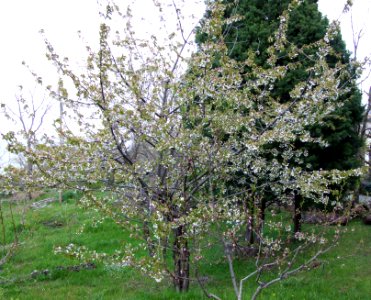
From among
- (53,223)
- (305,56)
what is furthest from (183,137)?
(53,223)

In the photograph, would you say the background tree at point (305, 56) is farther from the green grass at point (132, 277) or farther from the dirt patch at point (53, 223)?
the dirt patch at point (53, 223)

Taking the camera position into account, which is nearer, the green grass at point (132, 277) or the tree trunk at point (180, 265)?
the tree trunk at point (180, 265)

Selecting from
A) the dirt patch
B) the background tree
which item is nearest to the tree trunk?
the background tree

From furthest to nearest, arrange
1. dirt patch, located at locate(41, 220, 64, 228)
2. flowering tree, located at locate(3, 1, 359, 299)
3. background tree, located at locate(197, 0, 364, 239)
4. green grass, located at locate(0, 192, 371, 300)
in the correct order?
dirt patch, located at locate(41, 220, 64, 228), background tree, located at locate(197, 0, 364, 239), green grass, located at locate(0, 192, 371, 300), flowering tree, located at locate(3, 1, 359, 299)

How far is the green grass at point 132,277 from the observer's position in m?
5.35

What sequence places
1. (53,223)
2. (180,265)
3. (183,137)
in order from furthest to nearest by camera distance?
(53,223), (180,265), (183,137)

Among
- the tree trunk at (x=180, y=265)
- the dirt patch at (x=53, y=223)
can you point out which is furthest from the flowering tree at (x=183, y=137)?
the dirt patch at (x=53, y=223)

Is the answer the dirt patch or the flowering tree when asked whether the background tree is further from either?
the dirt patch

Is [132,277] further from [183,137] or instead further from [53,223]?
[53,223]

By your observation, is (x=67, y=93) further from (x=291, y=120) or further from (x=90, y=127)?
(x=291, y=120)

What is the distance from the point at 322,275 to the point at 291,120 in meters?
2.82

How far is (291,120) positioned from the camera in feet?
15.5

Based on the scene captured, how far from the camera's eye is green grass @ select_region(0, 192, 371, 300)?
5.35m

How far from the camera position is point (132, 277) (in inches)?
256
